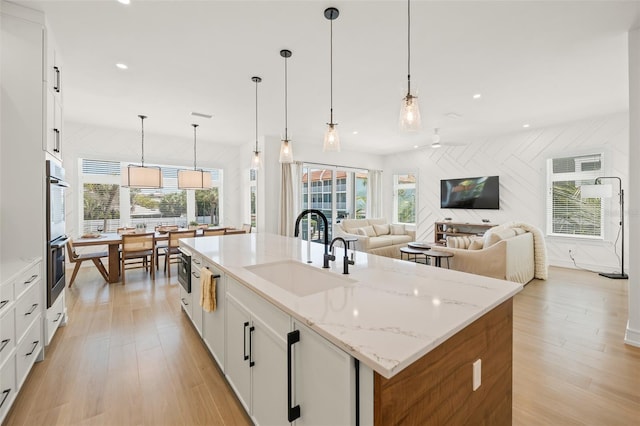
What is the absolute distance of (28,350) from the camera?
195cm

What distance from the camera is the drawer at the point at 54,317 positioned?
239 cm

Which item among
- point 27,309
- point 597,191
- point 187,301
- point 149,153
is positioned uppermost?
point 149,153

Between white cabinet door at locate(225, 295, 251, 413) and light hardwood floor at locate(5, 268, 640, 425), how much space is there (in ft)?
0.58

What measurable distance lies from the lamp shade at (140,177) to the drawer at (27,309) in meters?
2.77

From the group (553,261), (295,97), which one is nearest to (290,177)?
(295,97)

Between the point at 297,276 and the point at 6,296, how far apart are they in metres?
1.73

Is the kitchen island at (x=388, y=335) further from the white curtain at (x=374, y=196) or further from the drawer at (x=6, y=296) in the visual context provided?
the white curtain at (x=374, y=196)

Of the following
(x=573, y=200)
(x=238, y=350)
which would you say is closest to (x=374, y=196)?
(x=573, y=200)

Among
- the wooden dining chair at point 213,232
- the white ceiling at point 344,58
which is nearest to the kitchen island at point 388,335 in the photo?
the white ceiling at point 344,58

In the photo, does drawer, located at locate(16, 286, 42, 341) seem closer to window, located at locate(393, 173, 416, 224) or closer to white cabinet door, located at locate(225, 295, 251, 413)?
white cabinet door, located at locate(225, 295, 251, 413)

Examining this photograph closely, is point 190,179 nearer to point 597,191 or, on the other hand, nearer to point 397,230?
point 397,230

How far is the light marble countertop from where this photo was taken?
85cm

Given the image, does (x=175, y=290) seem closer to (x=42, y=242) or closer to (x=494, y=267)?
(x=42, y=242)

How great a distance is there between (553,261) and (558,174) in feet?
5.76
